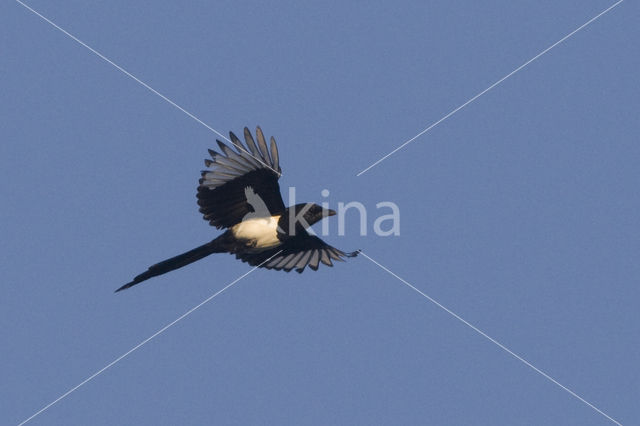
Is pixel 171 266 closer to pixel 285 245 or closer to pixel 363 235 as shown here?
pixel 285 245

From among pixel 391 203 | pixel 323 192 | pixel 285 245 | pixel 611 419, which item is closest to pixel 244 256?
pixel 285 245

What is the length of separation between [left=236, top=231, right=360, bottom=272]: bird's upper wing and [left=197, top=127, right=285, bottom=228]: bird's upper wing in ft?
1.16

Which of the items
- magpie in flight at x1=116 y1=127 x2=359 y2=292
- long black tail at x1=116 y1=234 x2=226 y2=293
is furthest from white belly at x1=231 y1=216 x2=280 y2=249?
long black tail at x1=116 y1=234 x2=226 y2=293

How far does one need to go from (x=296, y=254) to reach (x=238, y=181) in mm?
877

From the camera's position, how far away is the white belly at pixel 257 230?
6.91 metres

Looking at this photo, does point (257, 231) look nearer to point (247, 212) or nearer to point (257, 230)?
point (257, 230)

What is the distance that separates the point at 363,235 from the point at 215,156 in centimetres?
150

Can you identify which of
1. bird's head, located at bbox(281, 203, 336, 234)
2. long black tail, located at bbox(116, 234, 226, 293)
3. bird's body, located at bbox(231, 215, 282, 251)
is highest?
bird's head, located at bbox(281, 203, 336, 234)

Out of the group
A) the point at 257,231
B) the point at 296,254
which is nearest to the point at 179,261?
the point at 257,231

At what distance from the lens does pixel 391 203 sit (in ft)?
23.5

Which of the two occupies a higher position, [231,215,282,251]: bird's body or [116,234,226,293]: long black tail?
[231,215,282,251]: bird's body

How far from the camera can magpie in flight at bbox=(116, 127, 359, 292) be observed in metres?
6.79

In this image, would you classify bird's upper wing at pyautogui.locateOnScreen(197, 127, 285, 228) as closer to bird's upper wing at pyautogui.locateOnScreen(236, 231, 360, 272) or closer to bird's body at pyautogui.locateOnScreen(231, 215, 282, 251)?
bird's body at pyautogui.locateOnScreen(231, 215, 282, 251)

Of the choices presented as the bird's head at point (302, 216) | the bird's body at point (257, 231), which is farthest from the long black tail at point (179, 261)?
the bird's head at point (302, 216)
